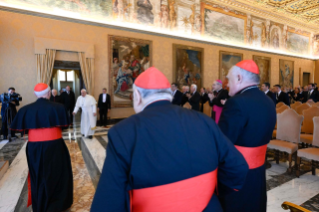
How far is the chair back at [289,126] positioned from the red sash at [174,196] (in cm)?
402

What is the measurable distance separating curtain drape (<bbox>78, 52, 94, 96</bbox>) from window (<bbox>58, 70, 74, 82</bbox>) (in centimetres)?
454

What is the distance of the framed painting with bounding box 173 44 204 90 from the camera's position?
11922 millimetres

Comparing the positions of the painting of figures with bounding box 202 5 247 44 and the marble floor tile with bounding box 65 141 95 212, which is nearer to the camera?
the marble floor tile with bounding box 65 141 95 212

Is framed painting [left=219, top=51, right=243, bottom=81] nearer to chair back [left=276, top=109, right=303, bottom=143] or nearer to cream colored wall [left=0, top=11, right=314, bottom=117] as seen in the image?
cream colored wall [left=0, top=11, right=314, bottom=117]

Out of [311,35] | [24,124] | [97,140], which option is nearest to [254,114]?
[24,124]

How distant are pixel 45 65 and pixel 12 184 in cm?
616

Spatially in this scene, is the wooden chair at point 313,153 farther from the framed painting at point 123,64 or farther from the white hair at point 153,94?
the framed painting at point 123,64

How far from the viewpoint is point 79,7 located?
9.26 metres

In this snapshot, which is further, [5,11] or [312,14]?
[312,14]

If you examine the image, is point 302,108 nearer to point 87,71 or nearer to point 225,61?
point 225,61

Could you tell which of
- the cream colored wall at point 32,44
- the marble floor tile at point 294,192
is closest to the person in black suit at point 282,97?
the marble floor tile at point 294,192

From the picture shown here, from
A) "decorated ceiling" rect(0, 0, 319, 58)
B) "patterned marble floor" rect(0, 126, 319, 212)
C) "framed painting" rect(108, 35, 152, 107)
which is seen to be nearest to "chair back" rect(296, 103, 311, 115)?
"patterned marble floor" rect(0, 126, 319, 212)

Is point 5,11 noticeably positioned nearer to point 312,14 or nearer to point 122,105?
point 122,105

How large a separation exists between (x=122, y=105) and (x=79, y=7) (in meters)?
4.87
